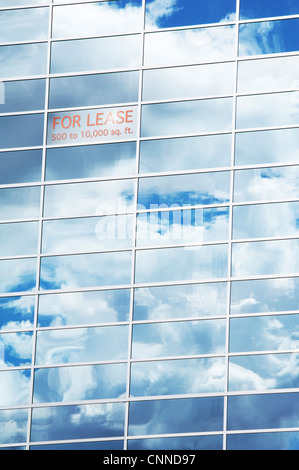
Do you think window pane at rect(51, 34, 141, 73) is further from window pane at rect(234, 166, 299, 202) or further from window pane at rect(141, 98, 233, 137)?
window pane at rect(234, 166, 299, 202)

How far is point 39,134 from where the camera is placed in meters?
38.8

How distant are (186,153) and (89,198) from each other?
3441 millimetres

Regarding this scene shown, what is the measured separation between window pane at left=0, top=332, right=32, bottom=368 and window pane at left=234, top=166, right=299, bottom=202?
8015 mm

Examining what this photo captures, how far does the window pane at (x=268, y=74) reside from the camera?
37031 millimetres

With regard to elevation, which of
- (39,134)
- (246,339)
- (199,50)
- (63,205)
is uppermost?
(199,50)

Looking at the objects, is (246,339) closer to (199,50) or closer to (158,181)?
(158,181)

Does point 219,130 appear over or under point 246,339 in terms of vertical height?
over

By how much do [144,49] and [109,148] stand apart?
343 cm

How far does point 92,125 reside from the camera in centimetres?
3850

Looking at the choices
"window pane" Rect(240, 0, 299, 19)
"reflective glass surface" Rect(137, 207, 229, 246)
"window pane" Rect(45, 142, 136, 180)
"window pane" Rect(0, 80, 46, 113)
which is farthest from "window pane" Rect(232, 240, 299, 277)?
"window pane" Rect(0, 80, 46, 113)

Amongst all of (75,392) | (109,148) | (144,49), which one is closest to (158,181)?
(109,148)

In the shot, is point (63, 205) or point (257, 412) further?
point (63, 205)

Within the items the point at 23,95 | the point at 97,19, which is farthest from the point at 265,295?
the point at 97,19

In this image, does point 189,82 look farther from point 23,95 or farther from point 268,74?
point 23,95
